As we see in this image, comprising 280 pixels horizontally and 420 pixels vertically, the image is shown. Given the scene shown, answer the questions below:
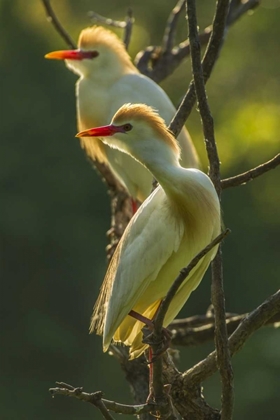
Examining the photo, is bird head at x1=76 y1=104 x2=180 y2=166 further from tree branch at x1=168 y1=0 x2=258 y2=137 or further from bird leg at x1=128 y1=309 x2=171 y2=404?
bird leg at x1=128 y1=309 x2=171 y2=404

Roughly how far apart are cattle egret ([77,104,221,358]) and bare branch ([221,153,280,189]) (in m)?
0.05

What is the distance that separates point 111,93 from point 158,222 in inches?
85.2

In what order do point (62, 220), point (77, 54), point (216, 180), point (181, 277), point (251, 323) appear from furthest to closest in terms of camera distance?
point (62, 220) < point (77, 54) < point (216, 180) < point (251, 323) < point (181, 277)

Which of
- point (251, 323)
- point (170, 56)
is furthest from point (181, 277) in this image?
point (170, 56)

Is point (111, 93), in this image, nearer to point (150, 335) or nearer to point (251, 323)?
point (251, 323)

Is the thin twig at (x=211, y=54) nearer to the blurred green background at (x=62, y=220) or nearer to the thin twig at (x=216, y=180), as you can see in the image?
the thin twig at (x=216, y=180)

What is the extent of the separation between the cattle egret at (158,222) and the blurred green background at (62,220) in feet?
24.6

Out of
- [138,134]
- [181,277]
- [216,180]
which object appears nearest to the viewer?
[181,277]

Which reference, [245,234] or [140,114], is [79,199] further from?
[140,114]

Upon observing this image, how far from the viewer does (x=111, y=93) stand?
17.4ft

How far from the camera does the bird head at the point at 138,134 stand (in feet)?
10.3

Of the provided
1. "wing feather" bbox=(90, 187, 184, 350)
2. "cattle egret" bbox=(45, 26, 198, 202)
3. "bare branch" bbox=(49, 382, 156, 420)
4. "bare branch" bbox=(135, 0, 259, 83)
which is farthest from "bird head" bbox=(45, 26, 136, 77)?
"bare branch" bbox=(49, 382, 156, 420)

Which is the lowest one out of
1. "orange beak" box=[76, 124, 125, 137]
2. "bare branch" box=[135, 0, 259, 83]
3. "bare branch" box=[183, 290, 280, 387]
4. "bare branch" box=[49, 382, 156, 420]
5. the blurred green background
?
the blurred green background

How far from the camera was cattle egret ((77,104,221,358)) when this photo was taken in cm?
314
